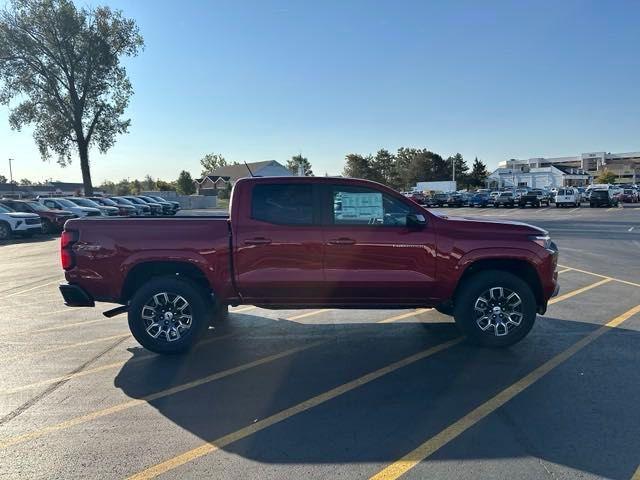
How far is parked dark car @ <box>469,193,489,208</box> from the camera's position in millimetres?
49719

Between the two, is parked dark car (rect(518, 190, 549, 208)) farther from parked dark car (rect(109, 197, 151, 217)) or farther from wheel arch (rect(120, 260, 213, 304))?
wheel arch (rect(120, 260, 213, 304))

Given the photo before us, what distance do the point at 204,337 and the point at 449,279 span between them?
319 cm

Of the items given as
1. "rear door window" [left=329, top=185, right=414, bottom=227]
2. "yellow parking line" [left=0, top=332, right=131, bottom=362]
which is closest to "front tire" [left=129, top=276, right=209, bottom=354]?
"yellow parking line" [left=0, top=332, right=131, bottom=362]

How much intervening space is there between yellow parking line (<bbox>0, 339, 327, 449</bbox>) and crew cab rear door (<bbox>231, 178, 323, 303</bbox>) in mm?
687

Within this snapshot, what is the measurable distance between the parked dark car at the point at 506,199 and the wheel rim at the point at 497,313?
43.2 meters

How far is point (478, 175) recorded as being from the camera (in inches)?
4432

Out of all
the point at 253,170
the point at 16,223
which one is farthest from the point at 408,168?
the point at 16,223

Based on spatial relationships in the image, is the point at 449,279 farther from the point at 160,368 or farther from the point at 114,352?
the point at 114,352

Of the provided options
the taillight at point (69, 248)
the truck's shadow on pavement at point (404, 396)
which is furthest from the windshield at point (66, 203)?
the truck's shadow on pavement at point (404, 396)

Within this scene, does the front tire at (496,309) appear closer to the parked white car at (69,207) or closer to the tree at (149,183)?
the parked white car at (69,207)

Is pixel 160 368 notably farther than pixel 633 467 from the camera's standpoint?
Yes

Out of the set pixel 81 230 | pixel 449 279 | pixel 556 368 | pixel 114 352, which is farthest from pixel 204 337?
pixel 556 368

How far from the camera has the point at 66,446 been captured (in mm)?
3594

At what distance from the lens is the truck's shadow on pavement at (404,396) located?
3.46 meters
